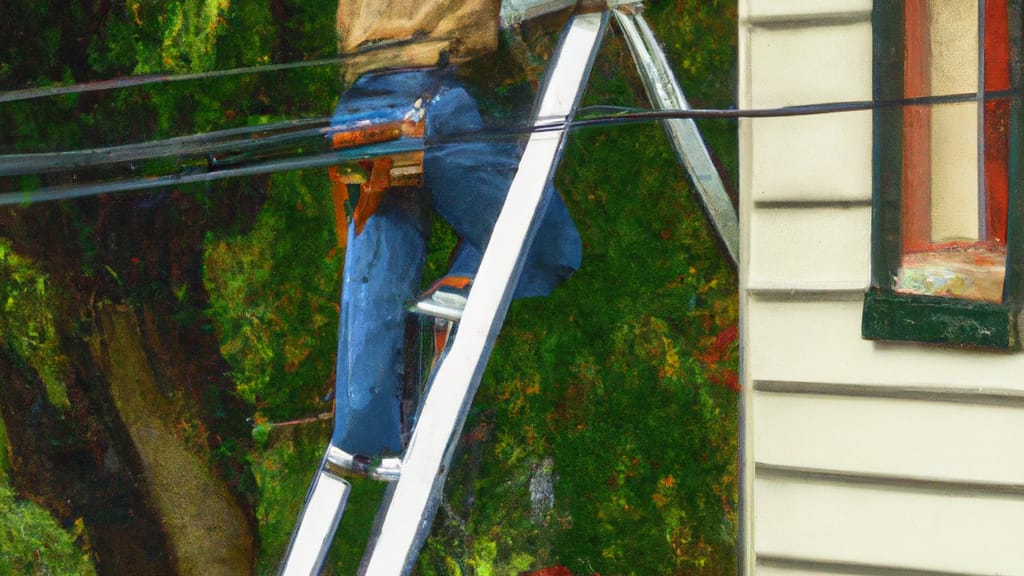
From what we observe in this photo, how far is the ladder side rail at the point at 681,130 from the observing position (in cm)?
214

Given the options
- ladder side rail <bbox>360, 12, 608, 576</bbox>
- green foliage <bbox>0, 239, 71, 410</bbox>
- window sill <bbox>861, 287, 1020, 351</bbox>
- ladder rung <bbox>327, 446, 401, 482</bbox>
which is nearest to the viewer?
window sill <bbox>861, 287, 1020, 351</bbox>

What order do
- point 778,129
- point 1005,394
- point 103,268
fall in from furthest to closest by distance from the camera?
point 103,268 → point 778,129 → point 1005,394

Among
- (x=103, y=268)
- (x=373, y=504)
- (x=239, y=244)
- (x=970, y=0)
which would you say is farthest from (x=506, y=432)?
(x=970, y=0)

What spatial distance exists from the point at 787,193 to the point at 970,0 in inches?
22.4

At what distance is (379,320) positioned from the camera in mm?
2307

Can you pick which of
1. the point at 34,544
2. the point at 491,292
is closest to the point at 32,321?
the point at 34,544

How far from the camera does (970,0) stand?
1.82 meters

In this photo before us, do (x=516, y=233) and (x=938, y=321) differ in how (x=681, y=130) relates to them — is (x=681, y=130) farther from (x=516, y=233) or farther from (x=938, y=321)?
(x=938, y=321)

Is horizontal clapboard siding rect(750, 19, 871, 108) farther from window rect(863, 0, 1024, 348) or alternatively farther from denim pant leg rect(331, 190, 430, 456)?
denim pant leg rect(331, 190, 430, 456)

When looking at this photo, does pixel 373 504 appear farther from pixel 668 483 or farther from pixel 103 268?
pixel 103 268

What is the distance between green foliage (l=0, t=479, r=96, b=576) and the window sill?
2392mm

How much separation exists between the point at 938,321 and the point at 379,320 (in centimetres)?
142

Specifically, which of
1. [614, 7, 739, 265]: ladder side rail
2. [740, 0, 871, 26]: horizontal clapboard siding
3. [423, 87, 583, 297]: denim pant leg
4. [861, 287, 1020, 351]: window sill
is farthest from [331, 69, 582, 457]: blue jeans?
[861, 287, 1020, 351]: window sill

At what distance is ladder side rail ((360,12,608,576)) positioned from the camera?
2.11 m
